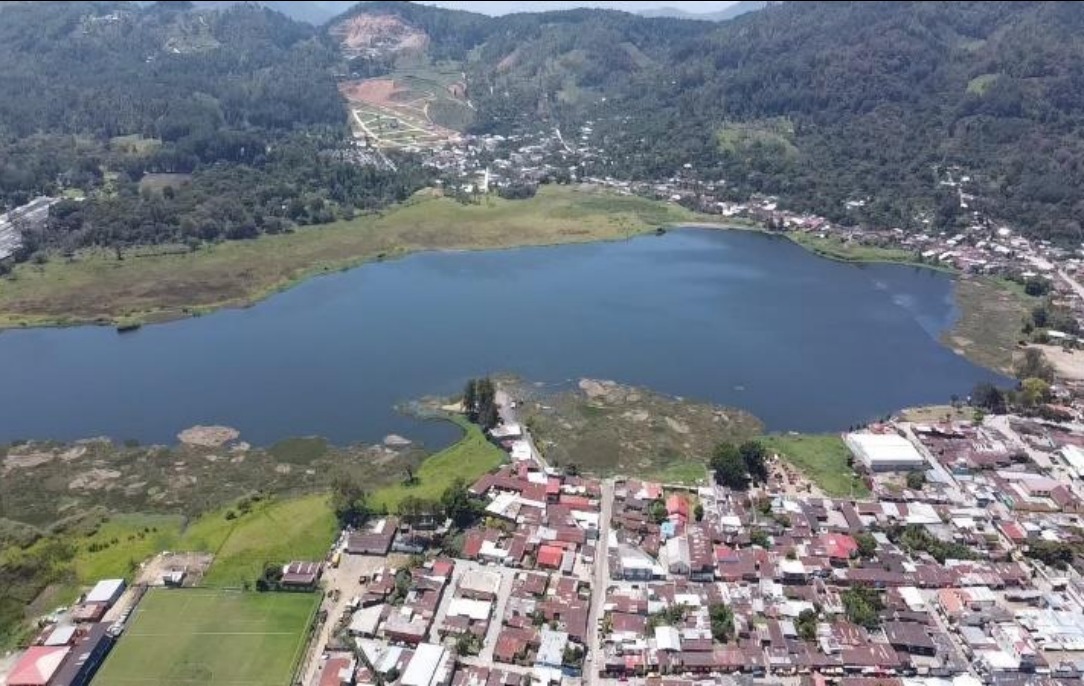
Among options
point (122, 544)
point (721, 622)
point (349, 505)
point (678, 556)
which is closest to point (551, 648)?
point (721, 622)

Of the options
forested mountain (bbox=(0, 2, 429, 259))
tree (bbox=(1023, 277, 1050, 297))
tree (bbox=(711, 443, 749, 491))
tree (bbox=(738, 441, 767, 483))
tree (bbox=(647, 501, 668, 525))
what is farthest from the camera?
forested mountain (bbox=(0, 2, 429, 259))

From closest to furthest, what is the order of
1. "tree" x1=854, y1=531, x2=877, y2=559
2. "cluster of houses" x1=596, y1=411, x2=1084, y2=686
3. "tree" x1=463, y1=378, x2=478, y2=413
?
"cluster of houses" x1=596, y1=411, x2=1084, y2=686 → "tree" x1=854, y1=531, x2=877, y2=559 → "tree" x1=463, y1=378, x2=478, y2=413

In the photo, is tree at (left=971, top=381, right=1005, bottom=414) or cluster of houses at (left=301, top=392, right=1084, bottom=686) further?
tree at (left=971, top=381, right=1005, bottom=414)

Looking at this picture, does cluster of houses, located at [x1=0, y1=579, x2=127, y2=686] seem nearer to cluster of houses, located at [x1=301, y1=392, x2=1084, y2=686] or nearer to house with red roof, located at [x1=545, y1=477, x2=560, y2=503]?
cluster of houses, located at [x1=301, y1=392, x2=1084, y2=686]

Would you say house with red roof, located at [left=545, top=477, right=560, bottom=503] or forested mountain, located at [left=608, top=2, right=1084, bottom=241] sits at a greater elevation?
forested mountain, located at [left=608, top=2, right=1084, bottom=241]

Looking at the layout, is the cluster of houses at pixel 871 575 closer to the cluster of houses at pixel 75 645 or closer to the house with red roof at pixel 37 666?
the cluster of houses at pixel 75 645

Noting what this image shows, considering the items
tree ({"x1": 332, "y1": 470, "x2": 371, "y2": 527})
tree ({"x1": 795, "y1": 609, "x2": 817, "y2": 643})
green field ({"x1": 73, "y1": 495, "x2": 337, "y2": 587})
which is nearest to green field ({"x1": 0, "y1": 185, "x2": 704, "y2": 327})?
green field ({"x1": 73, "y1": 495, "x2": 337, "y2": 587})
